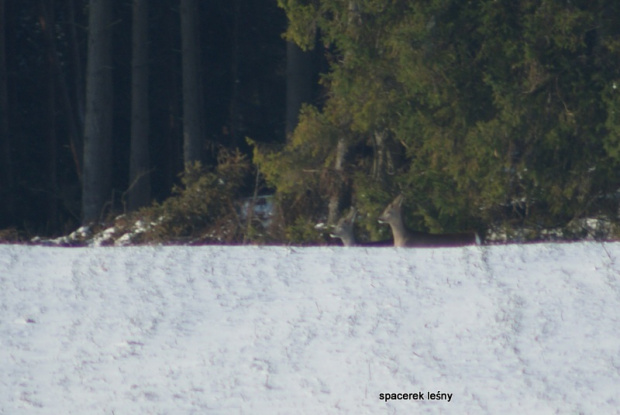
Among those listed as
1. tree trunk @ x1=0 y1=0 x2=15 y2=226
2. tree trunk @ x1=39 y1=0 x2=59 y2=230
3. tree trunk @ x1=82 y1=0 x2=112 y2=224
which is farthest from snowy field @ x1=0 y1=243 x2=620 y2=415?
tree trunk @ x1=39 y1=0 x2=59 y2=230

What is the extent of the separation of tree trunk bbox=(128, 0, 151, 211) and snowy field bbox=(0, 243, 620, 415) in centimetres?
1395

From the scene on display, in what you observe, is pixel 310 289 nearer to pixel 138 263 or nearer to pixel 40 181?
pixel 138 263

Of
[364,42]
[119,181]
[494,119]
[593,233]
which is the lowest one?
[119,181]

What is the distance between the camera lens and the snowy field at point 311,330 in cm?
694

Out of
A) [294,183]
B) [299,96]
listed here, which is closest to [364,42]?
[294,183]

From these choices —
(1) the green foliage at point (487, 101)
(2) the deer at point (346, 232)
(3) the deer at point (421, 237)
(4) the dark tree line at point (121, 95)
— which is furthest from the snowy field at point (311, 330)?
(4) the dark tree line at point (121, 95)

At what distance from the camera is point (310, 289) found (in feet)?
29.8

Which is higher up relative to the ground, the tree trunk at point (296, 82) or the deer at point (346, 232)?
the tree trunk at point (296, 82)

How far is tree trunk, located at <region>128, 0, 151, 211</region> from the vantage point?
24.4m

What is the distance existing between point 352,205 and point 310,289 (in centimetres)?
743

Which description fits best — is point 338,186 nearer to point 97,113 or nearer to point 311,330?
point 97,113

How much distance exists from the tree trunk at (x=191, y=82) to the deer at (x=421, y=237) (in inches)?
503

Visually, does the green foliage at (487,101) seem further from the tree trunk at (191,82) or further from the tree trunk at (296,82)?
the tree trunk at (191,82)

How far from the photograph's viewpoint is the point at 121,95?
32.0 m
